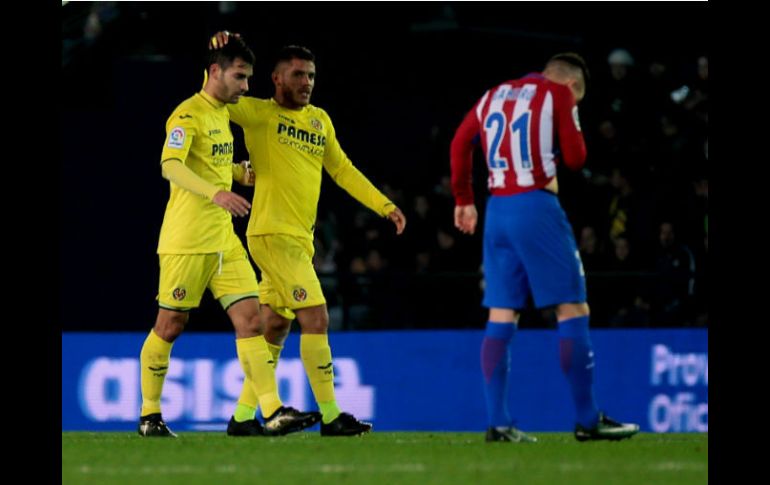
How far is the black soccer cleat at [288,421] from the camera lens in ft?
27.8

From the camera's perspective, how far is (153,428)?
883 cm

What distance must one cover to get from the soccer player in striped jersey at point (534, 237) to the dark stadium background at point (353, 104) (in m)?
5.58

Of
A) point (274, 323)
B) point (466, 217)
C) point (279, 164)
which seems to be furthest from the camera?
point (274, 323)

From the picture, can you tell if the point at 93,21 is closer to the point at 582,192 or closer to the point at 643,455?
the point at 582,192

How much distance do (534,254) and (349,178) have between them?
1645 mm

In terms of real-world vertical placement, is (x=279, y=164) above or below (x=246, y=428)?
above

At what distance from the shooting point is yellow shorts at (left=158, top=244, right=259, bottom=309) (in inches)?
340

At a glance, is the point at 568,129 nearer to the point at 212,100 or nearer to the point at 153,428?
the point at 212,100

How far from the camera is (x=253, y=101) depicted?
8852 millimetres

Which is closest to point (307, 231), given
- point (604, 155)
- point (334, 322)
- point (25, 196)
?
point (25, 196)

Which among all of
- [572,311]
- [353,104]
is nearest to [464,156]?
[572,311]

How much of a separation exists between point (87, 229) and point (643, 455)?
8.26 meters

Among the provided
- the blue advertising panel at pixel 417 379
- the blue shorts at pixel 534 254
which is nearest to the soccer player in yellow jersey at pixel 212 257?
the blue shorts at pixel 534 254

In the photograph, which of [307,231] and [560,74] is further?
[307,231]
